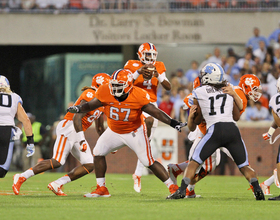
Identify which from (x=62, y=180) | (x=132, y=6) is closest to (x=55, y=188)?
(x=62, y=180)

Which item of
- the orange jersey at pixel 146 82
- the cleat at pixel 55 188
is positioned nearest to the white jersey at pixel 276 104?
the orange jersey at pixel 146 82

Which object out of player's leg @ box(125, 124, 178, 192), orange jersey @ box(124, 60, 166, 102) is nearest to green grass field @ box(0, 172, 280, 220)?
player's leg @ box(125, 124, 178, 192)

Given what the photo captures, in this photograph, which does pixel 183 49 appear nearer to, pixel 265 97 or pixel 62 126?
pixel 265 97

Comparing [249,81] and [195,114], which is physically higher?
[249,81]

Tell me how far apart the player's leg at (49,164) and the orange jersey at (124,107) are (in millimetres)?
1218

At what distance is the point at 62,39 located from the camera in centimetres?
2194

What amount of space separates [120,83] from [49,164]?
197cm

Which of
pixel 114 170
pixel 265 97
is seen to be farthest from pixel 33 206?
pixel 265 97

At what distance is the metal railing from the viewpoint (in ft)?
69.5

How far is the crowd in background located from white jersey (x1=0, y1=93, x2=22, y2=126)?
306 inches

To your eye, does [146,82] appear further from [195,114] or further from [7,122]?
[7,122]

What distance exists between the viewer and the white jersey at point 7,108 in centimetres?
827

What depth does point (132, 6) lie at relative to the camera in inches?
848

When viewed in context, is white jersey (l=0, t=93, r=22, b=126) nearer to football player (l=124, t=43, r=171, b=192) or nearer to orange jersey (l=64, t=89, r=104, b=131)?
orange jersey (l=64, t=89, r=104, b=131)
